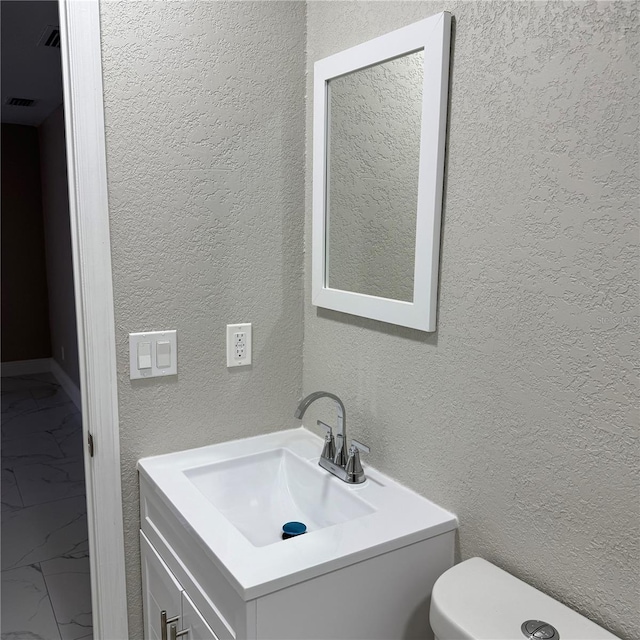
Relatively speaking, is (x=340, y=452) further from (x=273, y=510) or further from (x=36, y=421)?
(x=36, y=421)

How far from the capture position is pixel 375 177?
1.38 m

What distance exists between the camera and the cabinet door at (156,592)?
1.33 m

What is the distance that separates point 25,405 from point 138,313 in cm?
357

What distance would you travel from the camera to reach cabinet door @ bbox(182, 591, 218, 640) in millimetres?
1175

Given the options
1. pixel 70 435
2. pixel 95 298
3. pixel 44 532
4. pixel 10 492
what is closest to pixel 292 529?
pixel 95 298

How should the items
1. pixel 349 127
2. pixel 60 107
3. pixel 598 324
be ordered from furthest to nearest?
pixel 60 107 < pixel 349 127 < pixel 598 324

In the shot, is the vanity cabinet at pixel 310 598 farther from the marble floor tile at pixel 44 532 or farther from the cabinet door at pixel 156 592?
the marble floor tile at pixel 44 532

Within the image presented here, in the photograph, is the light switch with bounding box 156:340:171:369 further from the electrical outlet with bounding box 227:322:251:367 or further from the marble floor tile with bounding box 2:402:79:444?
the marble floor tile with bounding box 2:402:79:444

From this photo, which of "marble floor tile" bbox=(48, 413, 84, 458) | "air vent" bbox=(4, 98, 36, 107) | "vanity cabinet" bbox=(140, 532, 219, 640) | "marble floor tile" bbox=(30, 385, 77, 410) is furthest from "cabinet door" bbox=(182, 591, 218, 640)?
"air vent" bbox=(4, 98, 36, 107)

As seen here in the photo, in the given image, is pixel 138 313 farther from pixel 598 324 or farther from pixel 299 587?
pixel 598 324

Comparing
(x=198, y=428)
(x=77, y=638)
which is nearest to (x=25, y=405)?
(x=77, y=638)

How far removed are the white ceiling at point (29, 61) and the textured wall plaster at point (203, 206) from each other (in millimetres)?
1721

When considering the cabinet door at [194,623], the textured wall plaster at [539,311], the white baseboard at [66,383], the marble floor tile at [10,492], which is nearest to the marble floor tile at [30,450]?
the marble floor tile at [10,492]

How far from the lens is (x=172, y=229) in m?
1.48
